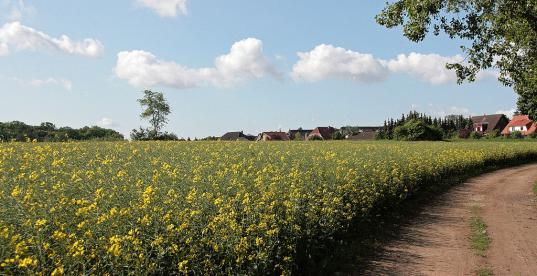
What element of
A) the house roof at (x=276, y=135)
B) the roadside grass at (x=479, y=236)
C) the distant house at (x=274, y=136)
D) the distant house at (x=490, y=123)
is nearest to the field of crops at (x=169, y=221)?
the roadside grass at (x=479, y=236)

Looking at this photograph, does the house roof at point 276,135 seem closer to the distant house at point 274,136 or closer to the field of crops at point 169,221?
the distant house at point 274,136

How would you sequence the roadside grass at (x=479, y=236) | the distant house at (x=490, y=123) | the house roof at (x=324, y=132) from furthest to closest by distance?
the house roof at (x=324, y=132) → the distant house at (x=490, y=123) → the roadside grass at (x=479, y=236)

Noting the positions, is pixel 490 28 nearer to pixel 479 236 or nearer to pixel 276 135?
pixel 479 236

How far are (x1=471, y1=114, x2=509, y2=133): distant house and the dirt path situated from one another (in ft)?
431

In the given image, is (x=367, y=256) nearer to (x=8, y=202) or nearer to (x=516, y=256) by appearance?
(x=516, y=256)

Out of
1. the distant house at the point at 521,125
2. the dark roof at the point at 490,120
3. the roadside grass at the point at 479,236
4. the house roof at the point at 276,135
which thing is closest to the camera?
the roadside grass at the point at 479,236

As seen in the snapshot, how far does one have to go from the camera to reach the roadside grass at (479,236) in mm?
12148

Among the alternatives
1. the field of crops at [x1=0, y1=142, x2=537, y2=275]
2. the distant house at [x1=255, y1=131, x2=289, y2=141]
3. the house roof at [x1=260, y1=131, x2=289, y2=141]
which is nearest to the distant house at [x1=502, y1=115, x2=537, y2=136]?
the house roof at [x1=260, y1=131, x2=289, y2=141]

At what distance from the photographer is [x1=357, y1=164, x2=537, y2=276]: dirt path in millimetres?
10641

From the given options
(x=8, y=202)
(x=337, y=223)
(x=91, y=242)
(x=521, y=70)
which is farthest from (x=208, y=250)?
(x=521, y=70)

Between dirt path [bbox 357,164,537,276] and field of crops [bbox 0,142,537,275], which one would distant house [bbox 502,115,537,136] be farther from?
field of crops [bbox 0,142,537,275]

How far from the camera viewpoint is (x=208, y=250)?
7.36 metres

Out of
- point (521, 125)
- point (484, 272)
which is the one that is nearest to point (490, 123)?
point (521, 125)

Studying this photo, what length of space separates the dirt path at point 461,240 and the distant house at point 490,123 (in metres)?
131
